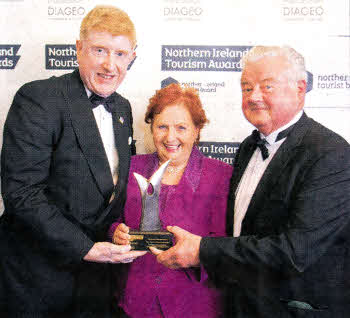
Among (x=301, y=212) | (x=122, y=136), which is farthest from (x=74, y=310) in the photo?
(x=301, y=212)

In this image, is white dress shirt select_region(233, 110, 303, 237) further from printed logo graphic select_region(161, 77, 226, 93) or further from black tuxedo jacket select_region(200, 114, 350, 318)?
printed logo graphic select_region(161, 77, 226, 93)

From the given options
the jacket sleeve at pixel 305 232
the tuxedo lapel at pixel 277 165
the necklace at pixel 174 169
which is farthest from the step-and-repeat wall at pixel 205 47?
the jacket sleeve at pixel 305 232

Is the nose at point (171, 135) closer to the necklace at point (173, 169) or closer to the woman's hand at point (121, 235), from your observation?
the necklace at point (173, 169)

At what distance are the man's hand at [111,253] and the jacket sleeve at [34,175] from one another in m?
0.03

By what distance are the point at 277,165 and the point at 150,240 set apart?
50 cm

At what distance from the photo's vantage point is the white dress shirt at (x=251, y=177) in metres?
1.34

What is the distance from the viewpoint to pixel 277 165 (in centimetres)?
126

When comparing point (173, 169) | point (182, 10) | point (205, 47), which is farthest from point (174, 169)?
point (182, 10)

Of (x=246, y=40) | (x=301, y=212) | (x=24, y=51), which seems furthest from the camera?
(x=24, y=51)

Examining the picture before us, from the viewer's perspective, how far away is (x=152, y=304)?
1365 millimetres

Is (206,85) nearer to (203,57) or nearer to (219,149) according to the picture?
(203,57)

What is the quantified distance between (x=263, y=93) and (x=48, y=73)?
1.05 meters

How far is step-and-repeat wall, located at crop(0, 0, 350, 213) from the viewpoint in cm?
158

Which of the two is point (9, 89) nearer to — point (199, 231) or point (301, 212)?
point (199, 231)
